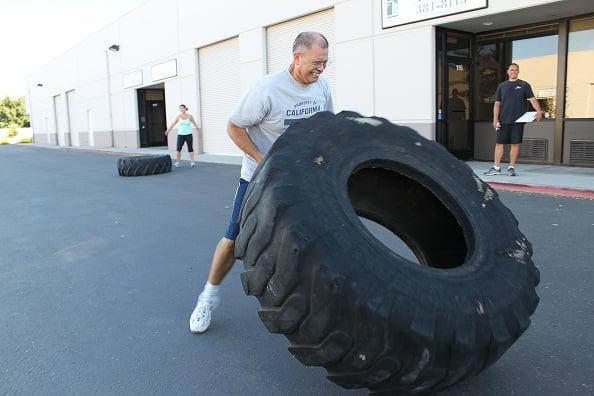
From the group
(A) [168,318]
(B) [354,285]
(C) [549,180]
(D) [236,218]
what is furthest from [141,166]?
(B) [354,285]

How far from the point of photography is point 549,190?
7930mm

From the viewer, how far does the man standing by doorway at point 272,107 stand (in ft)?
9.51

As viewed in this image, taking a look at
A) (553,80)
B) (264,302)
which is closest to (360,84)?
(553,80)

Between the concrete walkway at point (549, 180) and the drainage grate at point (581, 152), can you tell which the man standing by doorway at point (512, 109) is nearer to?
the concrete walkway at point (549, 180)

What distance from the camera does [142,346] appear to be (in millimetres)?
3027

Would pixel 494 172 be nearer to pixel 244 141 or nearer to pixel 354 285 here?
pixel 244 141

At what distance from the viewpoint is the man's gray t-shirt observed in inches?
117

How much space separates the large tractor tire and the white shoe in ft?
A: 3.83

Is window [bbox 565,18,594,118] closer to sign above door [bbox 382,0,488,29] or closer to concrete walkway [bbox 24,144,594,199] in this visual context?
concrete walkway [bbox 24,144,594,199]

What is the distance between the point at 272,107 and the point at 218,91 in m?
16.5

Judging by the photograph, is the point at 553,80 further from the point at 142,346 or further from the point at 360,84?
the point at 142,346

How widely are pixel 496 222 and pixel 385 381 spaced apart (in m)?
1.16

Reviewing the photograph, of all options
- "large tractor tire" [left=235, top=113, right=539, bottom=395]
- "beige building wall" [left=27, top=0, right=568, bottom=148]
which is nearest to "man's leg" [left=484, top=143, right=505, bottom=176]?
"beige building wall" [left=27, top=0, right=568, bottom=148]

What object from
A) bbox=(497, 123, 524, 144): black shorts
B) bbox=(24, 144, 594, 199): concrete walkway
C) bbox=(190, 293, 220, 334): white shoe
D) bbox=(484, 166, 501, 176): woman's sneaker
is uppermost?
bbox=(497, 123, 524, 144): black shorts
